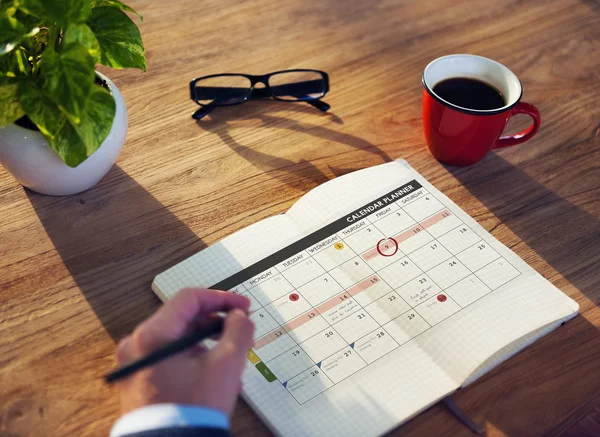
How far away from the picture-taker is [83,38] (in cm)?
71

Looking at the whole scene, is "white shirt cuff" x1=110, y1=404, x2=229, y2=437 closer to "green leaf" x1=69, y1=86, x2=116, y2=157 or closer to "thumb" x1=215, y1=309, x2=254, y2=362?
"thumb" x1=215, y1=309, x2=254, y2=362

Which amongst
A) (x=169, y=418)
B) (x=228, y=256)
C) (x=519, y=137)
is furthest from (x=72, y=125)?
(x=519, y=137)

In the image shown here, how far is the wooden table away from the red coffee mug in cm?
4

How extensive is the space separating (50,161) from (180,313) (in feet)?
0.98

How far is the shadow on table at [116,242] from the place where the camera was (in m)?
0.80

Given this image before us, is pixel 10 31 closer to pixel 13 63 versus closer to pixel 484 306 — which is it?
pixel 13 63

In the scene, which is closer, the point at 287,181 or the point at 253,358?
the point at 253,358

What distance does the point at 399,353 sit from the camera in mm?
750

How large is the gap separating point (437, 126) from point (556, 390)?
0.38m

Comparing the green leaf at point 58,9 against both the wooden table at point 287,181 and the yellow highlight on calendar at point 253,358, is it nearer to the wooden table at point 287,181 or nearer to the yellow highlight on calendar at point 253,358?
the wooden table at point 287,181

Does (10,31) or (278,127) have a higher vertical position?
(10,31)

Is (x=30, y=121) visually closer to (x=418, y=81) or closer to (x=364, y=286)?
(x=364, y=286)

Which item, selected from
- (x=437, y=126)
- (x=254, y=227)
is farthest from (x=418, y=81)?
(x=254, y=227)

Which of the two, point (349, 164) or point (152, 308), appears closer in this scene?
point (152, 308)
